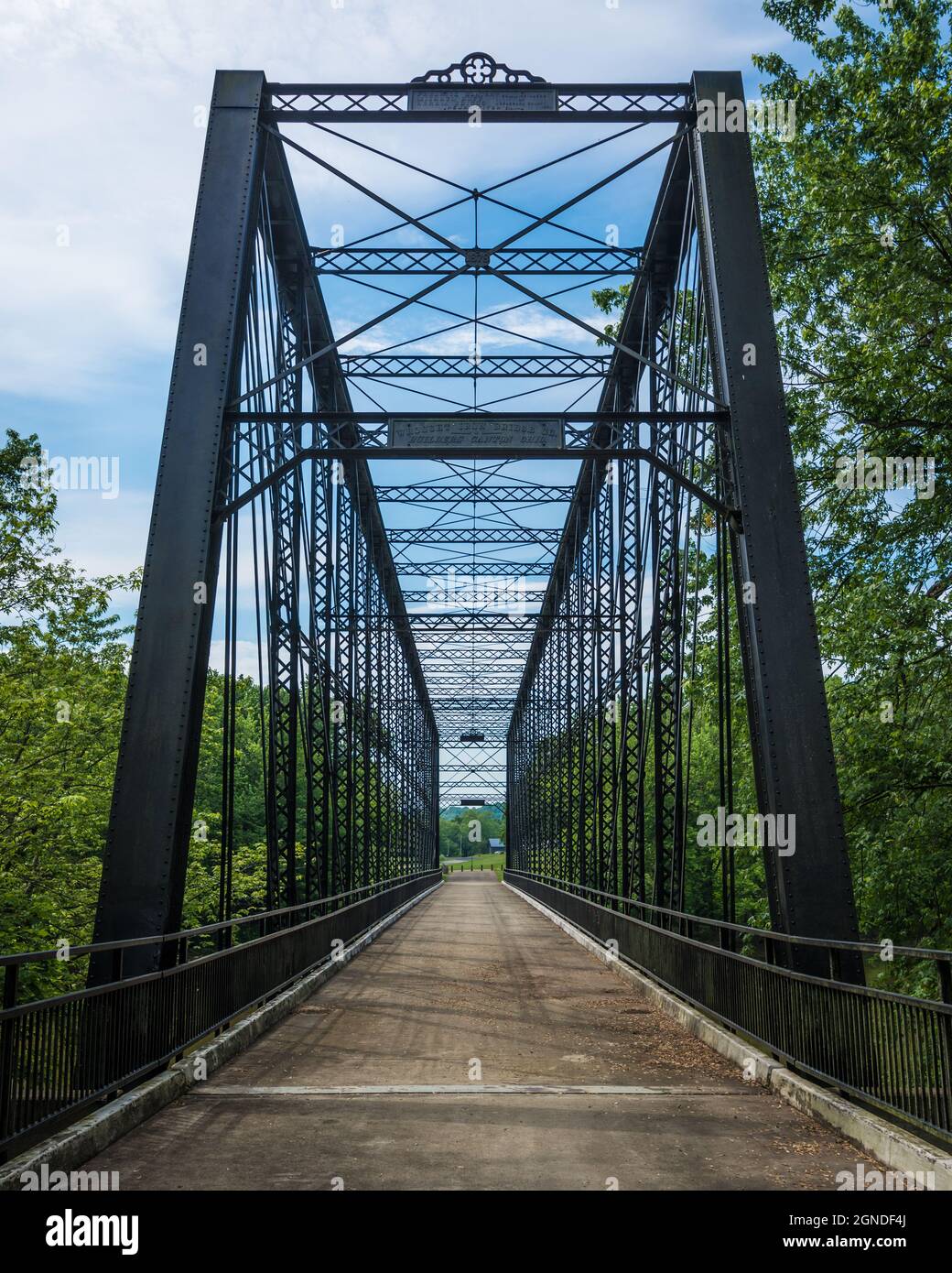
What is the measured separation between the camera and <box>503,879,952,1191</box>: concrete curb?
18.2ft

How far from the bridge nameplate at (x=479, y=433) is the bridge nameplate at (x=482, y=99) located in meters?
3.64

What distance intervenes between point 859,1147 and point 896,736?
9108 millimetres

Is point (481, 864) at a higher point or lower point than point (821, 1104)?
higher

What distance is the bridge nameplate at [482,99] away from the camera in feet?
45.2

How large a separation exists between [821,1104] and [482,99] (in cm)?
1137

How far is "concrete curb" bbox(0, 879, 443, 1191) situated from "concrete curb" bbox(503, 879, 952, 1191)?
3.82m

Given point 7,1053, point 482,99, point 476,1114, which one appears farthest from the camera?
point 482,99

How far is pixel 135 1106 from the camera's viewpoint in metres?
6.91

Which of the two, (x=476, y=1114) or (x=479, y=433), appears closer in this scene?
(x=476, y=1114)

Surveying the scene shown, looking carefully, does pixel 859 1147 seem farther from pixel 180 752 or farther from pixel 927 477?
pixel 927 477
